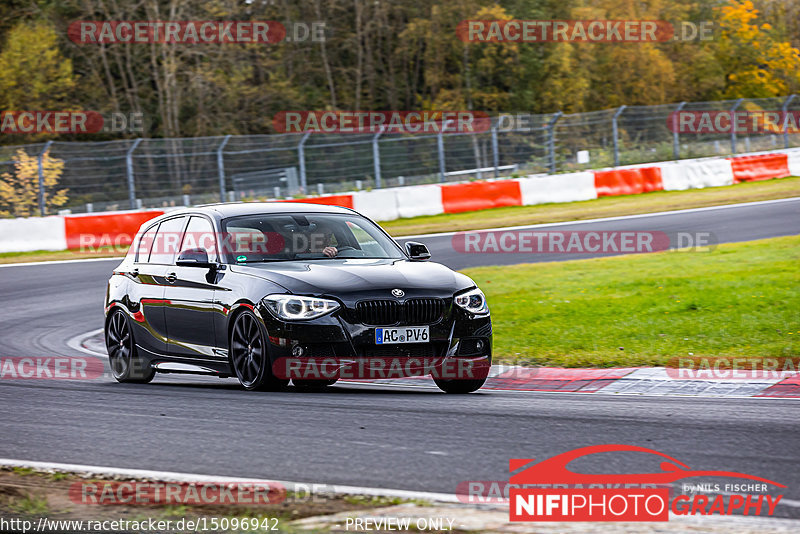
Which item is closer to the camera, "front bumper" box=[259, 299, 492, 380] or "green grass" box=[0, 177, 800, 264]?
"front bumper" box=[259, 299, 492, 380]

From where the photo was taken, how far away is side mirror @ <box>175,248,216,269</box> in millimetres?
9211

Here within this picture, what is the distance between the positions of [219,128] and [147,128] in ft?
11.1

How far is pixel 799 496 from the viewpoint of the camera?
489 centimetres

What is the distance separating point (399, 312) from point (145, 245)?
11.0 feet

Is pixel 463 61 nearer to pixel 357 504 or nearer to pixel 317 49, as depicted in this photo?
pixel 317 49

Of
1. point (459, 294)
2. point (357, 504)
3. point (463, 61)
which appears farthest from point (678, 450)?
point (463, 61)

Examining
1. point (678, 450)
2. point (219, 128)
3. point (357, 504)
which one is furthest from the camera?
point (219, 128)

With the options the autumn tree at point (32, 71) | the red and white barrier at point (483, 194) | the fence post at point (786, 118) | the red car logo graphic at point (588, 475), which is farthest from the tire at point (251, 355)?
the autumn tree at point (32, 71)

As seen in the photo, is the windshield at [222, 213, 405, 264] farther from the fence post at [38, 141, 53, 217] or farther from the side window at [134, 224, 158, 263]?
the fence post at [38, 141, 53, 217]
